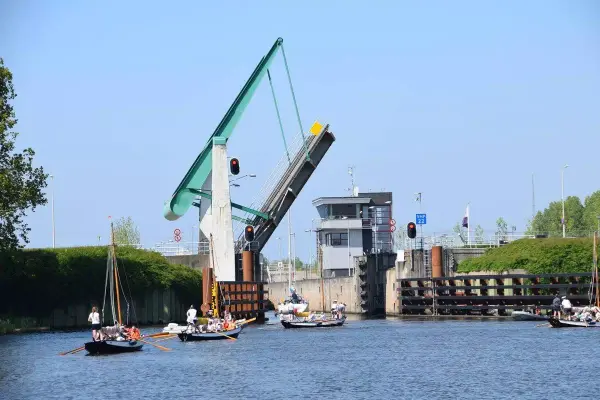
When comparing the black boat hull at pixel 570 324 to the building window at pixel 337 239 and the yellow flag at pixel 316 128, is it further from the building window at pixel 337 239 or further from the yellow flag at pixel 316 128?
the building window at pixel 337 239

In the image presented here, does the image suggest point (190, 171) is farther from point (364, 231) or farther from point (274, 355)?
point (364, 231)

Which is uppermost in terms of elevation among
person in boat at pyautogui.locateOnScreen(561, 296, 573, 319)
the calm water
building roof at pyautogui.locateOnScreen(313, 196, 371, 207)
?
building roof at pyautogui.locateOnScreen(313, 196, 371, 207)

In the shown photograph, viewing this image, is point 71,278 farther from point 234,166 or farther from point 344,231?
point 344,231

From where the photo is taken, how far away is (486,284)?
70375 millimetres

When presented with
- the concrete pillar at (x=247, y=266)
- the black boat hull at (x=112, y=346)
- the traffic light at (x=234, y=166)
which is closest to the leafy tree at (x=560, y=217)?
the concrete pillar at (x=247, y=266)

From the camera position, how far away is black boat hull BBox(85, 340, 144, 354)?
48844mm

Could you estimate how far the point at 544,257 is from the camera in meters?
68.8

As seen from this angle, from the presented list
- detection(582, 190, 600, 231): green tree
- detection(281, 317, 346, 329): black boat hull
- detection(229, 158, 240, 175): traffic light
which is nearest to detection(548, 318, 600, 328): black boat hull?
detection(281, 317, 346, 329): black boat hull

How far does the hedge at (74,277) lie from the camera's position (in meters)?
66.0

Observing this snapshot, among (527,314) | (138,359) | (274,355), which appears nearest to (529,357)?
(274,355)

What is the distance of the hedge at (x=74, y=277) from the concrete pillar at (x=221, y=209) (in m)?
5.12

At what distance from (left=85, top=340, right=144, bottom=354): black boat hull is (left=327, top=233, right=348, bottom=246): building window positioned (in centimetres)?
4153

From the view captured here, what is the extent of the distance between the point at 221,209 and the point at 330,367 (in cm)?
2403

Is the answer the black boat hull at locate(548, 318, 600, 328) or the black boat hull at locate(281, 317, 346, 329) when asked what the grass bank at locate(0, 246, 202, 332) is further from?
the black boat hull at locate(548, 318, 600, 328)
